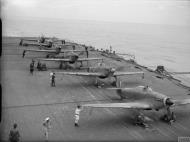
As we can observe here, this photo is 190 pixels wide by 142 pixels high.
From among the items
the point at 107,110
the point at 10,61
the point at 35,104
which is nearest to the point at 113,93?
the point at 107,110

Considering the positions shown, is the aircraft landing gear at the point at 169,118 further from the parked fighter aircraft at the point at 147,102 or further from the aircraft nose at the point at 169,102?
the aircraft nose at the point at 169,102

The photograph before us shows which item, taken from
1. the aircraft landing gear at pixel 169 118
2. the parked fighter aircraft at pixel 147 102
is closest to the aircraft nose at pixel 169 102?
the parked fighter aircraft at pixel 147 102

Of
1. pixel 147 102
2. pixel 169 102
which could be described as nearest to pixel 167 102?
pixel 169 102

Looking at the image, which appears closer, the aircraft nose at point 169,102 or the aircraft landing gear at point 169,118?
the aircraft nose at point 169,102

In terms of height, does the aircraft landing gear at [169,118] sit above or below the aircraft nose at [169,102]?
below

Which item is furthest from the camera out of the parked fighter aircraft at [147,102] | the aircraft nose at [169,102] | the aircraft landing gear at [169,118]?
the aircraft landing gear at [169,118]

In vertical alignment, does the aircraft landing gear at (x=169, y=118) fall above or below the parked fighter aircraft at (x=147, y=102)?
Answer: below

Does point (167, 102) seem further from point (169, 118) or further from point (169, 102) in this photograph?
point (169, 118)

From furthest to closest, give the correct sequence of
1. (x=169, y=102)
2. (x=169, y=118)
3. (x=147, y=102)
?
1. (x=169, y=118)
2. (x=147, y=102)
3. (x=169, y=102)

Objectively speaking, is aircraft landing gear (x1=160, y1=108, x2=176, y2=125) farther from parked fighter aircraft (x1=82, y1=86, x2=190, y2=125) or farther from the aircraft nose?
the aircraft nose

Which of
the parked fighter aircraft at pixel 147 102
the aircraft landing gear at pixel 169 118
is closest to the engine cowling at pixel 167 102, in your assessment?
the parked fighter aircraft at pixel 147 102

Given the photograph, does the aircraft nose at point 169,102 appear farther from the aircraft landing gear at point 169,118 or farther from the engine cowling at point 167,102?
the aircraft landing gear at point 169,118

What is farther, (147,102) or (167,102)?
(147,102)

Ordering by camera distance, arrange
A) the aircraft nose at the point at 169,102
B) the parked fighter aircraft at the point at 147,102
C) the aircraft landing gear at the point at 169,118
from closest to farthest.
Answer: the aircraft nose at the point at 169,102
the parked fighter aircraft at the point at 147,102
the aircraft landing gear at the point at 169,118
